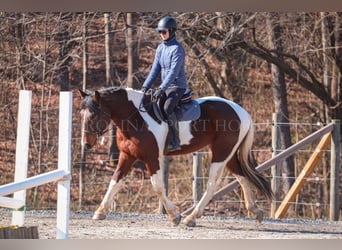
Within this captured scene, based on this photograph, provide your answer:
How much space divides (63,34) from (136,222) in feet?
15.1

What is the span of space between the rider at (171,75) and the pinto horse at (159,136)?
93mm

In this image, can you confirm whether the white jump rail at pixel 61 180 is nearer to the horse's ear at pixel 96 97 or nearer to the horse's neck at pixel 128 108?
the horse's ear at pixel 96 97

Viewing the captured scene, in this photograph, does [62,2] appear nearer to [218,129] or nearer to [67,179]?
[218,129]

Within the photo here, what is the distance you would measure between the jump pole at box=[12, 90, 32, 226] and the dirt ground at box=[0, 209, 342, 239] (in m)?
0.53

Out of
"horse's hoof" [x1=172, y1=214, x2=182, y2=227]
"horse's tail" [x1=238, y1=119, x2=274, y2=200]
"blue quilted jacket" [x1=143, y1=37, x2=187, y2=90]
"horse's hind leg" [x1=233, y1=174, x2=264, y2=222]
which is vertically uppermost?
"blue quilted jacket" [x1=143, y1=37, x2=187, y2=90]

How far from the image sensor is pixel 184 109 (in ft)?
25.8

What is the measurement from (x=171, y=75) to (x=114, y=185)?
105cm

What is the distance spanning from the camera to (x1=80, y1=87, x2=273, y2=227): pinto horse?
7.64 metres

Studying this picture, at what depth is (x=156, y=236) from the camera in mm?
7086

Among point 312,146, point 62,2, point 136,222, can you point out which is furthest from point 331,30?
point 136,222

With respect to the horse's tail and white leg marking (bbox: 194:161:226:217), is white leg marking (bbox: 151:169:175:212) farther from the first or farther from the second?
the horse's tail

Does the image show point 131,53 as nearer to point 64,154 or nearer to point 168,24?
point 168,24

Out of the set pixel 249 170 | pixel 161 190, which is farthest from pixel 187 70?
pixel 161 190

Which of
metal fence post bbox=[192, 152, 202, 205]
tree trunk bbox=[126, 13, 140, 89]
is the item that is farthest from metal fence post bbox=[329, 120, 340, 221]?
tree trunk bbox=[126, 13, 140, 89]
